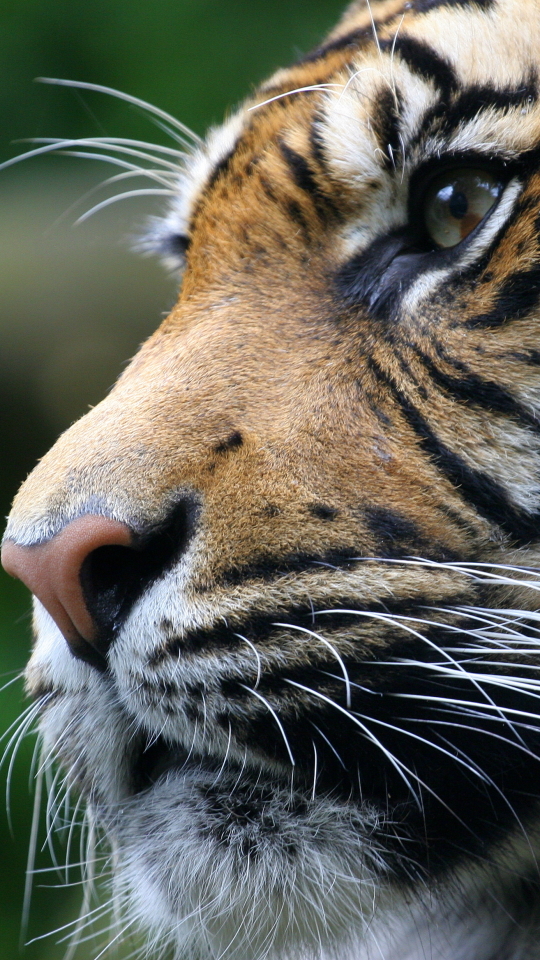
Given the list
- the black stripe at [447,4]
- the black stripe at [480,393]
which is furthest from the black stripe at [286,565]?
the black stripe at [447,4]

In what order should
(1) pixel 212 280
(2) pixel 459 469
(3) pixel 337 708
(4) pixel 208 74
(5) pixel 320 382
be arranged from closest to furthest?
(3) pixel 337 708 → (2) pixel 459 469 → (5) pixel 320 382 → (1) pixel 212 280 → (4) pixel 208 74

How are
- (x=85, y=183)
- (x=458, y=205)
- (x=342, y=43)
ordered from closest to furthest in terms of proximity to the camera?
(x=458, y=205), (x=342, y=43), (x=85, y=183)

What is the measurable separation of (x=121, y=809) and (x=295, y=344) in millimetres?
727

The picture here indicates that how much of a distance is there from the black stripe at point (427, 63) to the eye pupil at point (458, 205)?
0.45 feet

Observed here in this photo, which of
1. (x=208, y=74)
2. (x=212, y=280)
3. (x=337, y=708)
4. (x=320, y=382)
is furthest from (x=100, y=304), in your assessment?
(x=337, y=708)

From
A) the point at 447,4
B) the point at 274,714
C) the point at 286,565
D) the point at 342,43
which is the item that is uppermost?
the point at 342,43

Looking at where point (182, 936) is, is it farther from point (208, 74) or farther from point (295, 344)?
point (208, 74)

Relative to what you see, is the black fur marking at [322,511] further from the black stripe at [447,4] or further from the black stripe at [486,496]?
the black stripe at [447,4]

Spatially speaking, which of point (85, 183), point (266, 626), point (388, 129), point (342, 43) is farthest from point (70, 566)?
point (85, 183)

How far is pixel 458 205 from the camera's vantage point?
4.61ft

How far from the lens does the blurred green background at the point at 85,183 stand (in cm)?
476

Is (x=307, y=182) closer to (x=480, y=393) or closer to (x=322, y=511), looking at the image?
(x=480, y=393)

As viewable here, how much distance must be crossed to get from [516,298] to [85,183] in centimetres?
406

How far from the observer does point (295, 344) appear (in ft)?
4.85
